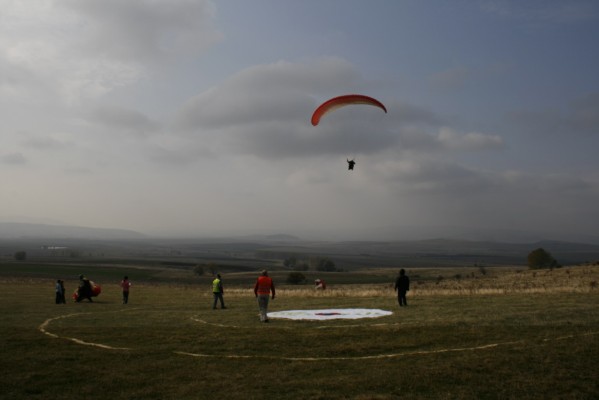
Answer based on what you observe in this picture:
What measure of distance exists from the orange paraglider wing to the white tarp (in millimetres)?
11483

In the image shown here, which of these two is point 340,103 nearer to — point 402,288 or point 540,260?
point 402,288

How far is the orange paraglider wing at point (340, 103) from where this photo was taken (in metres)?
28.8

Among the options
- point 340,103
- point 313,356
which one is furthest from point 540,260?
point 313,356

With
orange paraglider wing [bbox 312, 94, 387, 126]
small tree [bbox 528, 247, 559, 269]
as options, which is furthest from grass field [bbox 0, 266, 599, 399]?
small tree [bbox 528, 247, 559, 269]

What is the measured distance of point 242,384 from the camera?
37.5 ft

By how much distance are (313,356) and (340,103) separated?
18.4 metres

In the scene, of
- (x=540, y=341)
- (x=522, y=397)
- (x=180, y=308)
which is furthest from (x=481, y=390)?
(x=180, y=308)

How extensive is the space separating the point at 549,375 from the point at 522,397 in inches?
65.8

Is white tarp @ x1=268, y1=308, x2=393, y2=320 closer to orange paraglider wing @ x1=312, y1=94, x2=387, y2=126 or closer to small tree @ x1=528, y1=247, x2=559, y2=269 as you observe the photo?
orange paraglider wing @ x1=312, y1=94, x2=387, y2=126

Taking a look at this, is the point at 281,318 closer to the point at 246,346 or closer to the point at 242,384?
the point at 246,346

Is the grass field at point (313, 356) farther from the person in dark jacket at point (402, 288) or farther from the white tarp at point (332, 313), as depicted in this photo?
the person in dark jacket at point (402, 288)

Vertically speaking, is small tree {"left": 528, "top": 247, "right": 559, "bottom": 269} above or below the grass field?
below

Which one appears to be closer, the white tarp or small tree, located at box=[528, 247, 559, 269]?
the white tarp

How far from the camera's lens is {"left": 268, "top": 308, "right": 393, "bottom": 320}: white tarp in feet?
69.9
